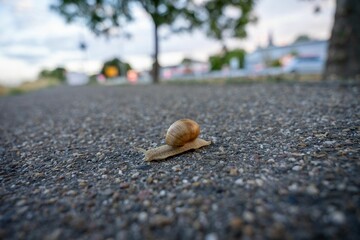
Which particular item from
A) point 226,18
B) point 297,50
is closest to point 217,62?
point 226,18

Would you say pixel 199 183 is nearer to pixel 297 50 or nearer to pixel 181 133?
pixel 181 133

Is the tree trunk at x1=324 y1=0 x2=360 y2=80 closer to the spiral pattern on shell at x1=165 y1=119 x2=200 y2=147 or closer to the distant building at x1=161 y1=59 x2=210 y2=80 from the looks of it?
the spiral pattern on shell at x1=165 y1=119 x2=200 y2=147

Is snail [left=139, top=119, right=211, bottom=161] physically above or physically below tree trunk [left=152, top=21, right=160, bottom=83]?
below

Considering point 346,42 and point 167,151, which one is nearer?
point 167,151

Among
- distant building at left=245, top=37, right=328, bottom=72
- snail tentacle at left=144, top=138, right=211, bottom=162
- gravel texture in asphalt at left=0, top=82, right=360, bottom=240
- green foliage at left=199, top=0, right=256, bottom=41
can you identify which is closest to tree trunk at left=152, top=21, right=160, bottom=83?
green foliage at left=199, top=0, right=256, bottom=41

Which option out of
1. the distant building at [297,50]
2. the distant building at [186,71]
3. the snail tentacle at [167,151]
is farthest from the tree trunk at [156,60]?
the distant building at [297,50]

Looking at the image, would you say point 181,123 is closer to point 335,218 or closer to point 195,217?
point 195,217
